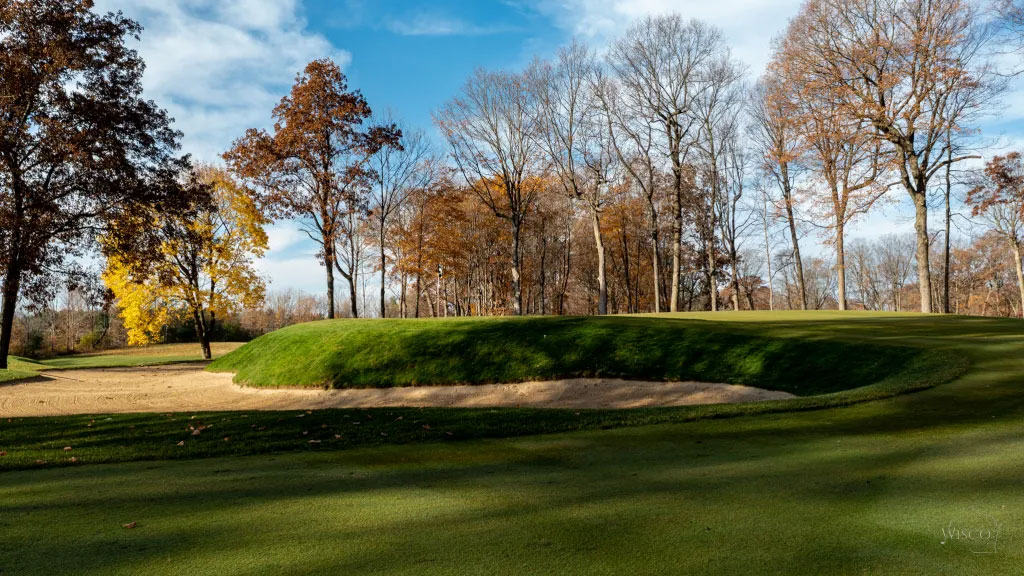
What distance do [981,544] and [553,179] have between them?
42596 millimetres

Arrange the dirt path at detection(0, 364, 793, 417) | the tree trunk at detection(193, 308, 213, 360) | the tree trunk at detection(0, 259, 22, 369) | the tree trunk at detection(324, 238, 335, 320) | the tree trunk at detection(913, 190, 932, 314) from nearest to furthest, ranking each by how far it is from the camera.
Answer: the dirt path at detection(0, 364, 793, 417)
the tree trunk at detection(0, 259, 22, 369)
the tree trunk at detection(913, 190, 932, 314)
the tree trunk at detection(324, 238, 335, 320)
the tree trunk at detection(193, 308, 213, 360)

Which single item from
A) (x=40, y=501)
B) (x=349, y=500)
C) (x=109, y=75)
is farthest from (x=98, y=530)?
(x=109, y=75)

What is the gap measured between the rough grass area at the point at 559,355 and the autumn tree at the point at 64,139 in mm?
7666

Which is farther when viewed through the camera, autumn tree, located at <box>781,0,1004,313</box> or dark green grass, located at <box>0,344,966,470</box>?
autumn tree, located at <box>781,0,1004,313</box>

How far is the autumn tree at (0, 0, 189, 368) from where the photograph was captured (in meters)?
17.4

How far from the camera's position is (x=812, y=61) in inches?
1040

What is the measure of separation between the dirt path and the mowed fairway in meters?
7.47

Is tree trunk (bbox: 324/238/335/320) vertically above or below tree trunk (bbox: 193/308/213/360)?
above

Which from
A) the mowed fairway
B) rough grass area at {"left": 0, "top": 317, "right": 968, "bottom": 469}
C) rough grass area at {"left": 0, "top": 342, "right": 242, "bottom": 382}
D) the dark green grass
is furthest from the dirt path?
rough grass area at {"left": 0, "top": 342, "right": 242, "bottom": 382}

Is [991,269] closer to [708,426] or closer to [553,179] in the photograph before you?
[553,179]

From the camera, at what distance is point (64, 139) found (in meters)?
17.8

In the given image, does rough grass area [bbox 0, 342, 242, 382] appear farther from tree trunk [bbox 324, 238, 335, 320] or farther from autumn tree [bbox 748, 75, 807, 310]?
autumn tree [bbox 748, 75, 807, 310]

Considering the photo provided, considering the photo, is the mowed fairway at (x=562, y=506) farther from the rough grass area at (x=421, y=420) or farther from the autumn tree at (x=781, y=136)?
the autumn tree at (x=781, y=136)

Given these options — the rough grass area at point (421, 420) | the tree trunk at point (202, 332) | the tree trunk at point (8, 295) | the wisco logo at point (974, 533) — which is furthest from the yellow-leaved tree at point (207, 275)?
the wisco logo at point (974, 533)
